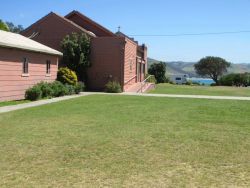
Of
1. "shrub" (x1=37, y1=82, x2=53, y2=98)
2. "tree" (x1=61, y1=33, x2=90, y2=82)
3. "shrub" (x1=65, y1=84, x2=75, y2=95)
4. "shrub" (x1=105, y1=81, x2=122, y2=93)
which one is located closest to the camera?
"shrub" (x1=37, y1=82, x2=53, y2=98)

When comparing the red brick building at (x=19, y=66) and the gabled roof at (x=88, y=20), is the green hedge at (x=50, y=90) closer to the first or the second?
the red brick building at (x=19, y=66)

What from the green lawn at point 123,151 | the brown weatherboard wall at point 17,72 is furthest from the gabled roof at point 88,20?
the green lawn at point 123,151

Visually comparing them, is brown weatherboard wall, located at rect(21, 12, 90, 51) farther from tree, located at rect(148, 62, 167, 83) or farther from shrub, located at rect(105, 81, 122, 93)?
tree, located at rect(148, 62, 167, 83)

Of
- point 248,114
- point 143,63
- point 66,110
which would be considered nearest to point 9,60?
point 66,110

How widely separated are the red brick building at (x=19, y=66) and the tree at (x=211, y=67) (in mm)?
74905

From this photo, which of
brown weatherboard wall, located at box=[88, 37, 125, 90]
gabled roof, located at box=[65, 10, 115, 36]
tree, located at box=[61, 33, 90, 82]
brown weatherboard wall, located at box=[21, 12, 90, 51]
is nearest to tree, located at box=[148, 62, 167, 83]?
gabled roof, located at box=[65, 10, 115, 36]

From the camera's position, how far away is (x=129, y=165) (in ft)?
23.3

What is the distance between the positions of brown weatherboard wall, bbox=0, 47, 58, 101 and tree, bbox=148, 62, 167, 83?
32.7 m

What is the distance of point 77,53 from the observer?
98.9 feet

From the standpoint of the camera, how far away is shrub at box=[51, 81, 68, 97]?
77.0 ft

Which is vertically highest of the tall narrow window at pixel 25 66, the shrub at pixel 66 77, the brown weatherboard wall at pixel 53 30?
the brown weatherboard wall at pixel 53 30

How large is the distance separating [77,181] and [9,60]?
1474cm

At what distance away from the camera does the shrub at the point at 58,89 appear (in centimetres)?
2347

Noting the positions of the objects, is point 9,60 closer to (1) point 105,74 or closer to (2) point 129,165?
(1) point 105,74
